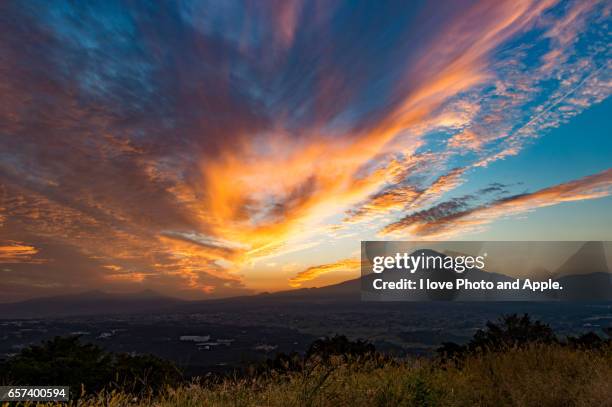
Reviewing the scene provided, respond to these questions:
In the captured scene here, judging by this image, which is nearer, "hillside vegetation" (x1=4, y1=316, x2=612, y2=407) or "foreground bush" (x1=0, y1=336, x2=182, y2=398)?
"hillside vegetation" (x1=4, y1=316, x2=612, y2=407)

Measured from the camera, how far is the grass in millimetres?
6191

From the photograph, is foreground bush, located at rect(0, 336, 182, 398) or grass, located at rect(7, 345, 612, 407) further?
foreground bush, located at rect(0, 336, 182, 398)

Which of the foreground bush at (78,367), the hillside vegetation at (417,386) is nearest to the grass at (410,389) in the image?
the hillside vegetation at (417,386)

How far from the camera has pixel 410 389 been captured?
682 centimetres

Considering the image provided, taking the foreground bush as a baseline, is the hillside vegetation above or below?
above

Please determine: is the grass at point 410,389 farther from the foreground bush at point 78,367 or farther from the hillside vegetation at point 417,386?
the foreground bush at point 78,367

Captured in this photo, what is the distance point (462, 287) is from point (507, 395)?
15.2 meters

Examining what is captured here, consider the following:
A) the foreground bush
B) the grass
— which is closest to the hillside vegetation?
the grass

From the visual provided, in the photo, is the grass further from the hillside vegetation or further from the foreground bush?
the foreground bush

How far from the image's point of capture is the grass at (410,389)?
6.19 meters

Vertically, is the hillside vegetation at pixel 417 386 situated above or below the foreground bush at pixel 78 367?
above

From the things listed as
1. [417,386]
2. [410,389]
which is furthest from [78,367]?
[417,386]

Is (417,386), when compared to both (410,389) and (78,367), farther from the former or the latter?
(78,367)

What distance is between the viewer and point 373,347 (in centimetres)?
1427
